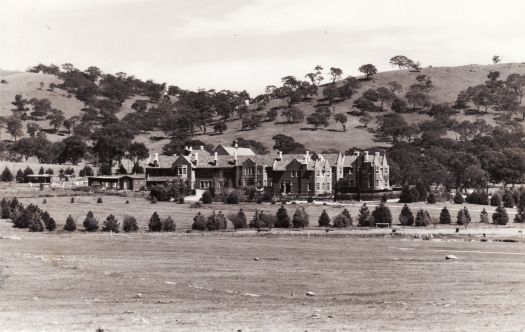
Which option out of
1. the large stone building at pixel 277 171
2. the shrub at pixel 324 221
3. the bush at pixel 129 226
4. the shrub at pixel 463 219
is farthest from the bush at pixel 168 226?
the large stone building at pixel 277 171

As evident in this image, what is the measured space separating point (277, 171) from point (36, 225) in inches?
2520

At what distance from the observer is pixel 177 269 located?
127 feet

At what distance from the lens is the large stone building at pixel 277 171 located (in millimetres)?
121438

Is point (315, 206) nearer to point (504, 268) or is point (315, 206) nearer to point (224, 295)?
point (504, 268)

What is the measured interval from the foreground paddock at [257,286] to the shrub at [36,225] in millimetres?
8371

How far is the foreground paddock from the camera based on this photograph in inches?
901

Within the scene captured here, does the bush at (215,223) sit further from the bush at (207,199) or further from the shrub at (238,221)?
the bush at (207,199)

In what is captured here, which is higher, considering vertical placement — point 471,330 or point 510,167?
point 510,167

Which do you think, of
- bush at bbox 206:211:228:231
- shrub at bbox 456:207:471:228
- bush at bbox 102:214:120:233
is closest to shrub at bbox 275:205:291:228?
bush at bbox 206:211:228:231

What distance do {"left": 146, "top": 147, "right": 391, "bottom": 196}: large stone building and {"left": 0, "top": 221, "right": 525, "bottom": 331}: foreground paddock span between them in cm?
6586

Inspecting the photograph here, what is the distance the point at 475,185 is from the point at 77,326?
113m

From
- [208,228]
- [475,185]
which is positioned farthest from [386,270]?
[475,185]

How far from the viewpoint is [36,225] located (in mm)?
63969

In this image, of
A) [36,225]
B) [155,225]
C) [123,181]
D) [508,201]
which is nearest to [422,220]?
[155,225]
